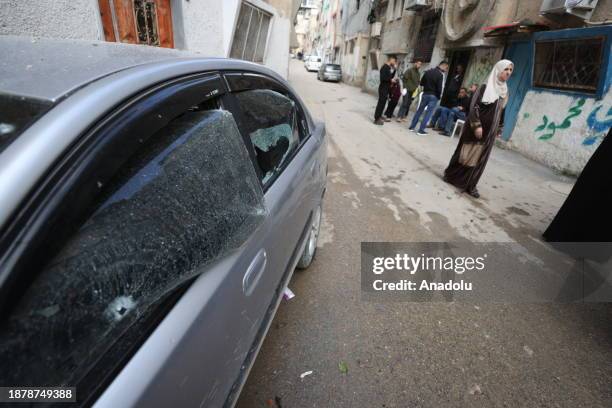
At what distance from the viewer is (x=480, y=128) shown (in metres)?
4.15

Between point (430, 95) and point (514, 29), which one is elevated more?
point (514, 29)

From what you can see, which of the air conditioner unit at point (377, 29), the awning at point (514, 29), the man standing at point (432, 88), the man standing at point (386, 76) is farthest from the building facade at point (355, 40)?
the awning at point (514, 29)

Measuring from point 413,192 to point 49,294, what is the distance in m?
4.49

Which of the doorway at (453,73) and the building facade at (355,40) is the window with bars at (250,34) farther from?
the building facade at (355,40)

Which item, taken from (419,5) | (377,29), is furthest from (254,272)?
(377,29)

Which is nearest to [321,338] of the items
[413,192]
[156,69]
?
[156,69]

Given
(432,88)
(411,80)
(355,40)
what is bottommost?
(432,88)

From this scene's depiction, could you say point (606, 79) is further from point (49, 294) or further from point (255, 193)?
point (49, 294)

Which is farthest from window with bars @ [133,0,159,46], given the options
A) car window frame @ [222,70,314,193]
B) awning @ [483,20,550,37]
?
awning @ [483,20,550,37]

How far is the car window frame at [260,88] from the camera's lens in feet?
4.28

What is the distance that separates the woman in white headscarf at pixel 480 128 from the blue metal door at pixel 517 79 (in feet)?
13.5

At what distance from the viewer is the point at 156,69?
Result: 922mm

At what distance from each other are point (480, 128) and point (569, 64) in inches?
157

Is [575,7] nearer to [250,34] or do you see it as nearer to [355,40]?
[250,34]
